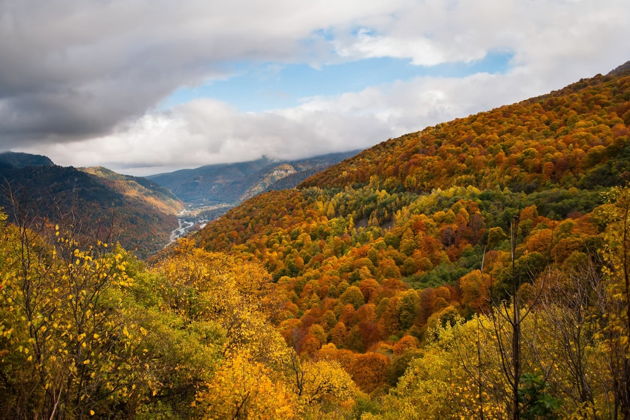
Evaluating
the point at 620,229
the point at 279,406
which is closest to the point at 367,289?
the point at 279,406

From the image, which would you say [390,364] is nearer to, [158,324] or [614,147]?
[158,324]

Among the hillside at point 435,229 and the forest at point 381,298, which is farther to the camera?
the hillside at point 435,229

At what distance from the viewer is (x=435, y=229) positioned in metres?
101

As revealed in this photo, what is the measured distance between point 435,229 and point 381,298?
1258 inches

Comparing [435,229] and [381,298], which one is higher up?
[435,229]

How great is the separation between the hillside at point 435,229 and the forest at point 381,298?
598 millimetres

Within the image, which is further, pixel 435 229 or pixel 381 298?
pixel 435 229

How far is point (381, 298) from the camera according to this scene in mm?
79000

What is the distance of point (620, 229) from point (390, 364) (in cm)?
4358

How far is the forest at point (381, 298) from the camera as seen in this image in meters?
11.6

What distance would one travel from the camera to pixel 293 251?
4840 inches

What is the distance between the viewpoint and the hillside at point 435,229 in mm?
58906

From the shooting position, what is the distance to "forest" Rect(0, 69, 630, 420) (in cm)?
Result: 1157

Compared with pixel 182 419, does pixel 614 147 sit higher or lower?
higher
